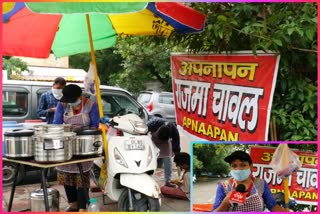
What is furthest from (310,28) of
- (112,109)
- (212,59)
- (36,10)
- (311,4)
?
(112,109)

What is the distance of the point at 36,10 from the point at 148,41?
2.12 metres

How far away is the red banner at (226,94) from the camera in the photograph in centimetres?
327

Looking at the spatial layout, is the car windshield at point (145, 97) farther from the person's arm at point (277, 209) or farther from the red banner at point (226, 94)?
the person's arm at point (277, 209)

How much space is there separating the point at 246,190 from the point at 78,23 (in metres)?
3.13

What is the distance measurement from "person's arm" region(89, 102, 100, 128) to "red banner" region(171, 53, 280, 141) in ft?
3.10

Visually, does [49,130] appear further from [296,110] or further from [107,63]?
[107,63]

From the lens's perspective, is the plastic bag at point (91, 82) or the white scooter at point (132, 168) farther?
the plastic bag at point (91, 82)

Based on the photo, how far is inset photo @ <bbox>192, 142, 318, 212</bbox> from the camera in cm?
282

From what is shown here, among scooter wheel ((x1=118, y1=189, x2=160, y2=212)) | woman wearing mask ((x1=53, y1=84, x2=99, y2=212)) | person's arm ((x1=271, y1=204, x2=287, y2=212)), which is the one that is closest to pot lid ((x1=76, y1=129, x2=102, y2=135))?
woman wearing mask ((x1=53, y1=84, x2=99, y2=212))

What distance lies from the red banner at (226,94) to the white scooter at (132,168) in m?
0.63

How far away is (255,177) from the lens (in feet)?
9.71

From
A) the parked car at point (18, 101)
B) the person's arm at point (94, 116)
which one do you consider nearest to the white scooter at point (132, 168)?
the person's arm at point (94, 116)

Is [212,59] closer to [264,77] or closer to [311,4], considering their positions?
[264,77]

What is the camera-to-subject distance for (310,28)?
2939 millimetres
